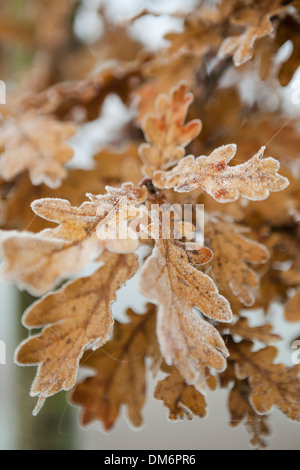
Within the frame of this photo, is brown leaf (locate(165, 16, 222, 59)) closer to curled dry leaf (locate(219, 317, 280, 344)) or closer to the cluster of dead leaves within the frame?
the cluster of dead leaves

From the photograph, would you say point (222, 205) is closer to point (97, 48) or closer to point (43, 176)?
point (43, 176)

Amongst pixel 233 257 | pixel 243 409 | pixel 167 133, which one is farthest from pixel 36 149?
pixel 243 409

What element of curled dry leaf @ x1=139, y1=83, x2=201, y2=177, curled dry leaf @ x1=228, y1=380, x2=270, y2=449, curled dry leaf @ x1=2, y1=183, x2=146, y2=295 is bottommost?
curled dry leaf @ x1=228, y1=380, x2=270, y2=449

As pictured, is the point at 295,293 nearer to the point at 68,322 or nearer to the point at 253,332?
the point at 253,332

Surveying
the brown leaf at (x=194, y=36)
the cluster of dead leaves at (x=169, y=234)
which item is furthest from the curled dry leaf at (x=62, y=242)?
the brown leaf at (x=194, y=36)

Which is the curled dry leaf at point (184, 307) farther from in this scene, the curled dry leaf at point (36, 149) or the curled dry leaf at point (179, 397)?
the curled dry leaf at point (36, 149)

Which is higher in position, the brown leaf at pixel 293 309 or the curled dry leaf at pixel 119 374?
the brown leaf at pixel 293 309

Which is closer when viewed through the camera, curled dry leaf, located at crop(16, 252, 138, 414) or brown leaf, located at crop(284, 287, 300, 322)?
curled dry leaf, located at crop(16, 252, 138, 414)

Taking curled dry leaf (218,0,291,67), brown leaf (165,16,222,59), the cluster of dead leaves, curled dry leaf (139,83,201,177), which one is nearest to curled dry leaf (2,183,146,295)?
the cluster of dead leaves
